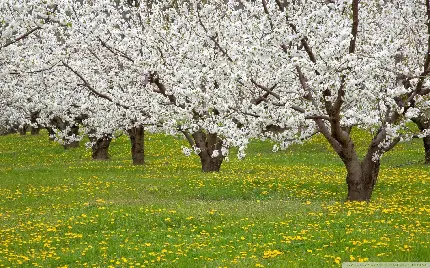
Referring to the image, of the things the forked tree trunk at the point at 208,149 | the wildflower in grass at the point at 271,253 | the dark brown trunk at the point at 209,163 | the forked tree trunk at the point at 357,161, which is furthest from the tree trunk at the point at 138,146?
the wildflower in grass at the point at 271,253

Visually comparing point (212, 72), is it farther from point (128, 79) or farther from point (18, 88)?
point (18, 88)

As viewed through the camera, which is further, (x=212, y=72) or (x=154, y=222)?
(x=212, y=72)

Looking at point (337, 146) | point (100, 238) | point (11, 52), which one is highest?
point (11, 52)

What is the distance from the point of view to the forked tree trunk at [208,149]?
24.3 metres

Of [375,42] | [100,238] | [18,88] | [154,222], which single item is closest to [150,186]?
[154,222]

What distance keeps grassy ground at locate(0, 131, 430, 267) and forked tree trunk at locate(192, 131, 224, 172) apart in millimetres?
896

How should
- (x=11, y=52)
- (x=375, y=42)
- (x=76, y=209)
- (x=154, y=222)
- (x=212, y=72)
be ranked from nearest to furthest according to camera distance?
(x=154, y=222), (x=375, y=42), (x=76, y=209), (x=212, y=72), (x=11, y=52)

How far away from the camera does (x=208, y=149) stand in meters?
24.4

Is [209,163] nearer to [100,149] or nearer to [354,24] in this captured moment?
[100,149]

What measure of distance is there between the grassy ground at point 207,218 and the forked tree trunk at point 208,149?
2.94 feet

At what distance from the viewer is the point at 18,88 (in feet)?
99.0

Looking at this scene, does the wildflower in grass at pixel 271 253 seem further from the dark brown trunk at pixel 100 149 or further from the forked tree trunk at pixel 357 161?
the dark brown trunk at pixel 100 149

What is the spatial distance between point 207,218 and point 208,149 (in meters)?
9.93

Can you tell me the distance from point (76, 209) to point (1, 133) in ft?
181
